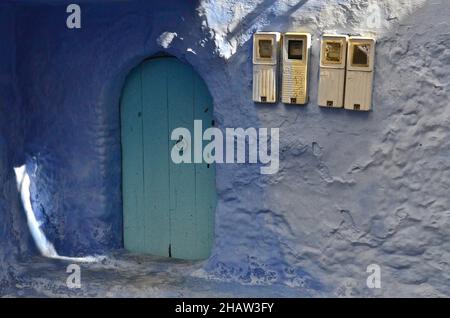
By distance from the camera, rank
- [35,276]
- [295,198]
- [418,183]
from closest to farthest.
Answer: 1. [418,183]
2. [295,198]
3. [35,276]

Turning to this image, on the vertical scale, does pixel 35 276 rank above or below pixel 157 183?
below

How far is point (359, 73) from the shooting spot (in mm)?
3752

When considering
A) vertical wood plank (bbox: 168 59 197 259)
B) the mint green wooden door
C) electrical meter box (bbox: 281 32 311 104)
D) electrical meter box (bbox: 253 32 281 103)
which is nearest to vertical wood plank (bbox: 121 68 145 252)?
the mint green wooden door

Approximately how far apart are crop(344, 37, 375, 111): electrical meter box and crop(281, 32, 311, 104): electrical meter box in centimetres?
25

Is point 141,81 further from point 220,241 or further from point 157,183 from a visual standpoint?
point 220,241

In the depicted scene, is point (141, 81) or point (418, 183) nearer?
point (418, 183)

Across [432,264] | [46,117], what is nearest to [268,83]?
[432,264]

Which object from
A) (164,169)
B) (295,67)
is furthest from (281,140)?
(164,169)

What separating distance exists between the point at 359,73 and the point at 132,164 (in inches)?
71.2

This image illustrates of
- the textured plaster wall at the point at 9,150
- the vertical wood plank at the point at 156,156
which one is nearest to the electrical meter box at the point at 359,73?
the vertical wood plank at the point at 156,156

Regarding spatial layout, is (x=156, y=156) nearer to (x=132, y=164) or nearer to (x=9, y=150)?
(x=132, y=164)

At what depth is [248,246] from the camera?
422 cm

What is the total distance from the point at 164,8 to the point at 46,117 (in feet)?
4.05

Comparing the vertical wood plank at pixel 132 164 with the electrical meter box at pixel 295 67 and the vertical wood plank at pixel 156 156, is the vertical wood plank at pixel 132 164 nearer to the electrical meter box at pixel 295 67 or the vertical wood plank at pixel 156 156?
the vertical wood plank at pixel 156 156
